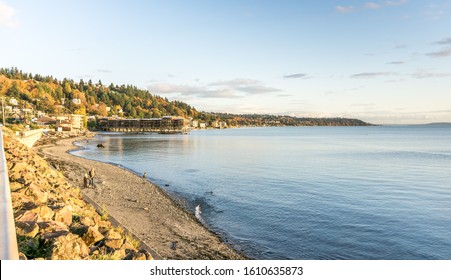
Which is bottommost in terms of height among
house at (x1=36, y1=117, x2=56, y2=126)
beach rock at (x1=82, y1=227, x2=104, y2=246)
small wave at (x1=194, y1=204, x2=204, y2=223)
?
small wave at (x1=194, y1=204, x2=204, y2=223)

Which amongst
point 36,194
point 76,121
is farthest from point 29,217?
point 76,121

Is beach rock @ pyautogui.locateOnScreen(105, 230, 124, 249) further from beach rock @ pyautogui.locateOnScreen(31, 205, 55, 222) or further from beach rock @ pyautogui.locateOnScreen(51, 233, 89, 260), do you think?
beach rock @ pyautogui.locateOnScreen(31, 205, 55, 222)

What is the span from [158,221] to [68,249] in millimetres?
13857

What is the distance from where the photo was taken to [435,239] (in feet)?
62.8

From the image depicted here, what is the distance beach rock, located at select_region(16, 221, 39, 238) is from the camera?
6.77 m

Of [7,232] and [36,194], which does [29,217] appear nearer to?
[36,194]

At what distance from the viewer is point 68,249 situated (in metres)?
6.54

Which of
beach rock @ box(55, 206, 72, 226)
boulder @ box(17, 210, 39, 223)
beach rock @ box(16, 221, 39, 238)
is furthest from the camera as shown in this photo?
beach rock @ box(55, 206, 72, 226)

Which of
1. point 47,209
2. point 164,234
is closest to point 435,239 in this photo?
point 164,234

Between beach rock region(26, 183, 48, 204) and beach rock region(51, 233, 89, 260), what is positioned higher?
beach rock region(26, 183, 48, 204)

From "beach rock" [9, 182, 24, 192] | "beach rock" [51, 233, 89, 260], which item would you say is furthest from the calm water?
"beach rock" [51, 233, 89, 260]

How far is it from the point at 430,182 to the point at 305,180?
1488cm

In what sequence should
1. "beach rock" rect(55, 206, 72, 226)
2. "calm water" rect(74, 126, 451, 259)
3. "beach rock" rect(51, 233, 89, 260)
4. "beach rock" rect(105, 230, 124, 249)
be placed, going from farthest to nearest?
"calm water" rect(74, 126, 451, 259) → "beach rock" rect(55, 206, 72, 226) → "beach rock" rect(105, 230, 124, 249) → "beach rock" rect(51, 233, 89, 260)

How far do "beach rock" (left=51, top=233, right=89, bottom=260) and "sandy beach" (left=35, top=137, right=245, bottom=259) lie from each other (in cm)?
527
